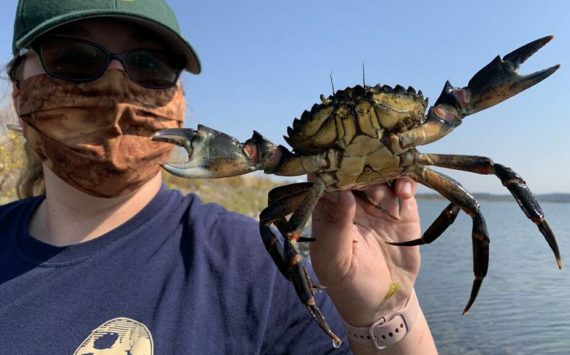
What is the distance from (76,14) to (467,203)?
230 centimetres

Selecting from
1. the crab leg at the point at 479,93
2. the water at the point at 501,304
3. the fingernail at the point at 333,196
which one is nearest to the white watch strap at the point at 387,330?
the fingernail at the point at 333,196

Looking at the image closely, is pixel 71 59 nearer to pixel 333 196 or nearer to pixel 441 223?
pixel 333 196

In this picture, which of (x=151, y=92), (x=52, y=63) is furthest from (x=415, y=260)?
(x=52, y=63)

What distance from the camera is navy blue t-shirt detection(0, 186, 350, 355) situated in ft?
8.24

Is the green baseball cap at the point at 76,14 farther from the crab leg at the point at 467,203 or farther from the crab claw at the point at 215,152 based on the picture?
the crab leg at the point at 467,203

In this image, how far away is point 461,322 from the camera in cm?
1239

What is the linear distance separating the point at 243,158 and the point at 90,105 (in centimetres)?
106

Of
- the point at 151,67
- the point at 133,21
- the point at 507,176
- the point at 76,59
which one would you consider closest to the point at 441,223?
the point at 507,176

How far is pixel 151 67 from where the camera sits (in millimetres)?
3020

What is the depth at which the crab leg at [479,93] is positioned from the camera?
92.6 inches

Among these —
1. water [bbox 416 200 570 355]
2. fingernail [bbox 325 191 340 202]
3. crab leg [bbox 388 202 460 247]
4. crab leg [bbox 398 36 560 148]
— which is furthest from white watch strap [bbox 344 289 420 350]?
water [bbox 416 200 570 355]

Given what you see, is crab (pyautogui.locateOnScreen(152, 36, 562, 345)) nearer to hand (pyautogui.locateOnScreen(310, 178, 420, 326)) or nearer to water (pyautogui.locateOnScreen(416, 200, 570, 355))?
hand (pyautogui.locateOnScreen(310, 178, 420, 326))

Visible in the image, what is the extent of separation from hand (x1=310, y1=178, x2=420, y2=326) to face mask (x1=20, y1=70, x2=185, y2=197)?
1.15 meters

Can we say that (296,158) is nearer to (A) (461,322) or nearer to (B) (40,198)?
(B) (40,198)
